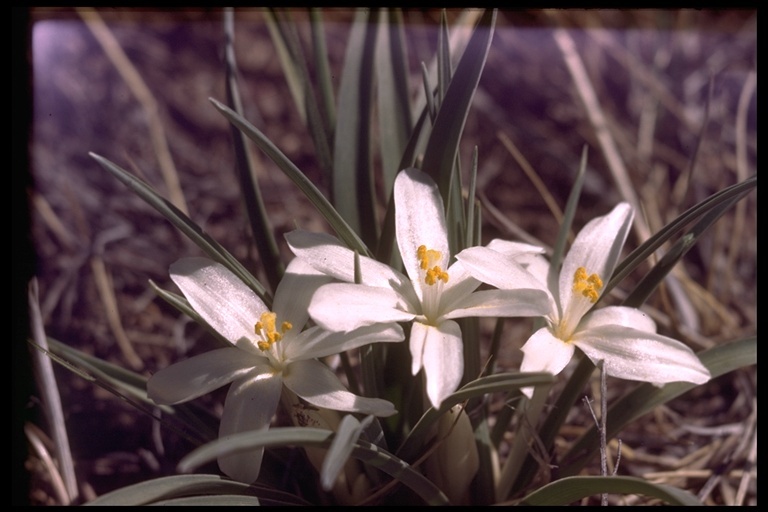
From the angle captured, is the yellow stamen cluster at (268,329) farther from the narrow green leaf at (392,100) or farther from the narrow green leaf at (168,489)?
the narrow green leaf at (392,100)

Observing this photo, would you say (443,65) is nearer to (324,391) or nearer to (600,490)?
(324,391)

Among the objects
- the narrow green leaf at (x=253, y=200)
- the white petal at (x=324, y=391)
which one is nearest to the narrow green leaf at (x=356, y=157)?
the narrow green leaf at (x=253, y=200)

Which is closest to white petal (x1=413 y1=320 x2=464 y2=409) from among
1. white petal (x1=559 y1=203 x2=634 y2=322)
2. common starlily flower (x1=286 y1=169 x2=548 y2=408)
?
common starlily flower (x1=286 y1=169 x2=548 y2=408)

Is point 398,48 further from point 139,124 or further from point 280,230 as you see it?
point 139,124

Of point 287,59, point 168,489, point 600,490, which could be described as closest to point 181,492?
point 168,489

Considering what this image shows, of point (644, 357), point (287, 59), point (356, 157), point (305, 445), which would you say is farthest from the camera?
point (287, 59)

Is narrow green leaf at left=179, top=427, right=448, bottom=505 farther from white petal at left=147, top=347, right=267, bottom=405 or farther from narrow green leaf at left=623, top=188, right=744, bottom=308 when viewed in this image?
narrow green leaf at left=623, top=188, right=744, bottom=308
